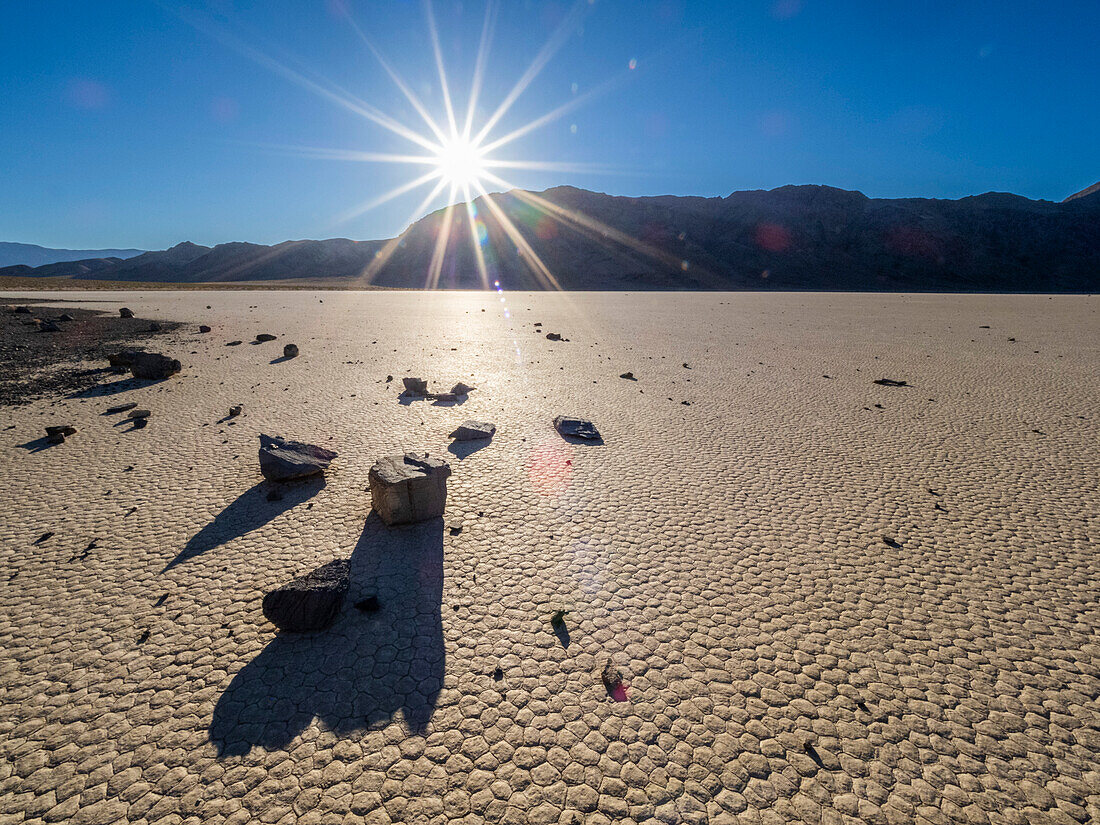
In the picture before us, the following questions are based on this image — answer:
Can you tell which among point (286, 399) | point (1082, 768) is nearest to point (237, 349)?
point (286, 399)

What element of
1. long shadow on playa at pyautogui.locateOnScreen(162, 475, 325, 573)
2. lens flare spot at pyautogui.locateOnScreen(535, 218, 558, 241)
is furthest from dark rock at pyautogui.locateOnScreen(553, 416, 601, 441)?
lens flare spot at pyautogui.locateOnScreen(535, 218, 558, 241)

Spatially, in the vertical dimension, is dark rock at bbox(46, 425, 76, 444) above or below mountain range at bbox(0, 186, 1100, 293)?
below

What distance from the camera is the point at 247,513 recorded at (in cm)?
526

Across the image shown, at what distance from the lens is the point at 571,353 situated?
51.9 ft

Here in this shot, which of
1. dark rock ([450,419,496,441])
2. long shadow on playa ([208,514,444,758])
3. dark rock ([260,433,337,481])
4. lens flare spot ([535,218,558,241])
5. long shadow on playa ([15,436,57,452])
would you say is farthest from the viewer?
lens flare spot ([535,218,558,241])

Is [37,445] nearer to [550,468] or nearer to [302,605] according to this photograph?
[302,605]

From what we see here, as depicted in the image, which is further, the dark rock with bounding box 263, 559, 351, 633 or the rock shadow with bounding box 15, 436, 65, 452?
the rock shadow with bounding box 15, 436, 65, 452

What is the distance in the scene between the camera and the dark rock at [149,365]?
10859mm

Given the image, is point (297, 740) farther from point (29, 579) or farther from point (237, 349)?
point (237, 349)

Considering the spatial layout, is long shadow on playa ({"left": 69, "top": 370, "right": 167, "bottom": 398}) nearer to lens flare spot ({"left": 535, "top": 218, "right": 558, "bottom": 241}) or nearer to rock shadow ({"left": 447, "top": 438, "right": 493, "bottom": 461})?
rock shadow ({"left": 447, "top": 438, "right": 493, "bottom": 461})

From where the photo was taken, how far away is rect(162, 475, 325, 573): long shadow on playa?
4652mm

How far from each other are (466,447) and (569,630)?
4.18 metres

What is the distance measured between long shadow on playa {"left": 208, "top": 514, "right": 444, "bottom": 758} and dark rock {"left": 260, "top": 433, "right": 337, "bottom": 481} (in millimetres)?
2262

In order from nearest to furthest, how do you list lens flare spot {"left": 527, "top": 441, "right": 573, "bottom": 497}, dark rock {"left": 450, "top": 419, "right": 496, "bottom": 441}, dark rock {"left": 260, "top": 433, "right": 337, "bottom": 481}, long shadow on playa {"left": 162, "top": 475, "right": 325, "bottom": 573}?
long shadow on playa {"left": 162, "top": 475, "right": 325, "bottom": 573} < dark rock {"left": 260, "top": 433, "right": 337, "bottom": 481} < lens flare spot {"left": 527, "top": 441, "right": 573, "bottom": 497} < dark rock {"left": 450, "top": 419, "right": 496, "bottom": 441}
